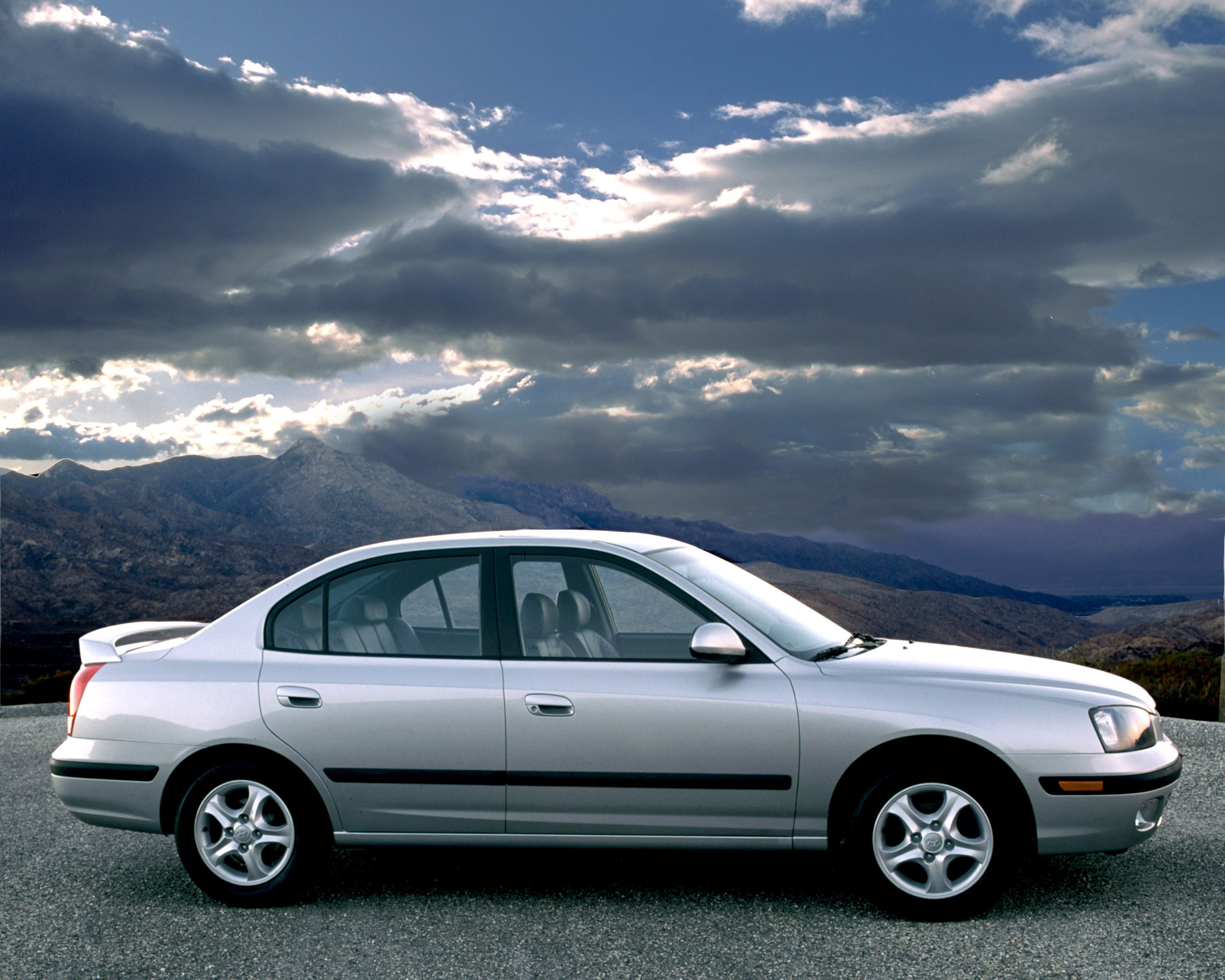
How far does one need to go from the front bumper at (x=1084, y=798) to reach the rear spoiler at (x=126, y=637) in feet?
→ 12.4

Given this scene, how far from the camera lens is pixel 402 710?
4.65 meters

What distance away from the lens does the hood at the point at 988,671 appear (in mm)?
4516

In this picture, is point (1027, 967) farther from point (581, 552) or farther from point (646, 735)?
point (581, 552)

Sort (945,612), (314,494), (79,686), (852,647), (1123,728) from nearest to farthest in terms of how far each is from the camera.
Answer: (1123,728) → (852,647) → (79,686) → (945,612) → (314,494)

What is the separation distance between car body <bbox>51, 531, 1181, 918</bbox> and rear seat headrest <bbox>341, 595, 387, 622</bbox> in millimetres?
11

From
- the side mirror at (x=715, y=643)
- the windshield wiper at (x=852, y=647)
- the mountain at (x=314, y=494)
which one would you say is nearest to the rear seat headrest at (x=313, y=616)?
the side mirror at (x=715, y=643)

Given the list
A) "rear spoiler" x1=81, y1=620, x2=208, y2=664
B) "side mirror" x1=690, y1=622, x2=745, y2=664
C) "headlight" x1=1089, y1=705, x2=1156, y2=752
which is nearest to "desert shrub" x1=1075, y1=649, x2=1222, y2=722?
"headlight" x1=1089, y1=705, x2=1156, y2=752

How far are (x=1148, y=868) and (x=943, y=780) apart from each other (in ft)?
5.35

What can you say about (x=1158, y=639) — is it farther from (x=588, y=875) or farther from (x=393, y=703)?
(x=393, y=703)

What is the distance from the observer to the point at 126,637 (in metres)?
5.41

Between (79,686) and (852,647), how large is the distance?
3653mm

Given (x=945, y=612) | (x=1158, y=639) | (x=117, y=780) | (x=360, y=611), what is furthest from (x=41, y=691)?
(x=945, y=612)

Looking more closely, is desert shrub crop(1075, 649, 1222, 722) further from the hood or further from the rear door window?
the rear door window

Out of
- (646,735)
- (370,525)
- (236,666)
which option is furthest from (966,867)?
(370,525)
